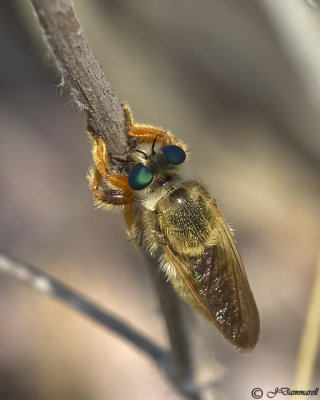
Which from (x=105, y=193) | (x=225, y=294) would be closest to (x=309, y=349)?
(x=225, y=294)

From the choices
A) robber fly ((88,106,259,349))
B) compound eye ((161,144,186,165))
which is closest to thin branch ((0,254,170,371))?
robber fly ((88,106,259,349))

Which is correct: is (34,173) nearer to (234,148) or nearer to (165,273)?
(234,148)

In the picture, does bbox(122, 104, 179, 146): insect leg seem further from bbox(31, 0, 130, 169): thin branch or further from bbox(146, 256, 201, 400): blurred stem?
bbox(146, 256, 201, 400): blurred stem

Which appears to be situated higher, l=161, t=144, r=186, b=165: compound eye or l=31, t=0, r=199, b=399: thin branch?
l=161, t=144, r=186, b=165: compound eye

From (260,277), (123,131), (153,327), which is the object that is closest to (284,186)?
(260,277)

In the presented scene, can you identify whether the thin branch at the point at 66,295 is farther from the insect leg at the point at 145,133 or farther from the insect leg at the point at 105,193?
the insect leg at the point at 145,133

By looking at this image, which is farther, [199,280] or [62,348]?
[62,348]

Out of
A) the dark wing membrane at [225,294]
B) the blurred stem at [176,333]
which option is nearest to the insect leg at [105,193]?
the blurred stem at [176,333]
